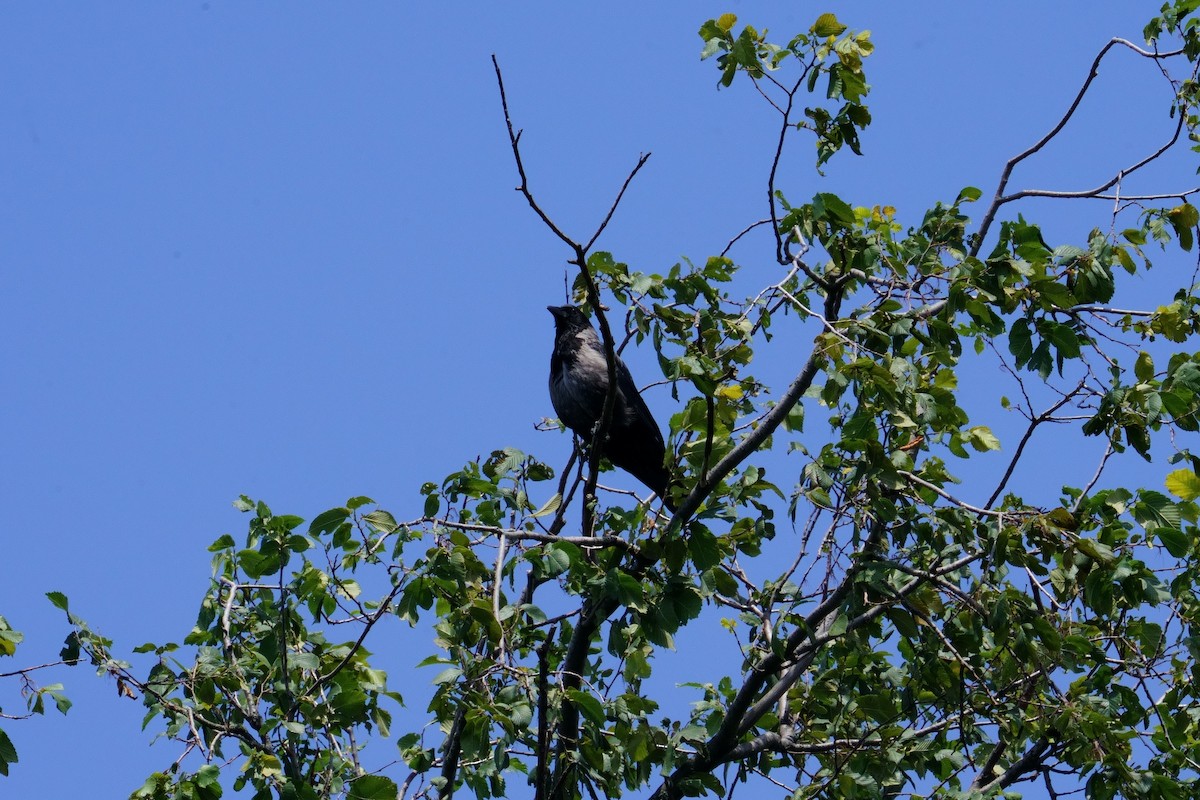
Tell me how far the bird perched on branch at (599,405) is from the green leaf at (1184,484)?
8.72 feet

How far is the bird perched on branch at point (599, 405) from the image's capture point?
6.79 meters

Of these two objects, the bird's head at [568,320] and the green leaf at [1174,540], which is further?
the bird's head at [568,320]

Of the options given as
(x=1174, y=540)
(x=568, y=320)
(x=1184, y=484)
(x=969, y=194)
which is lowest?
(x=1174, y=540)

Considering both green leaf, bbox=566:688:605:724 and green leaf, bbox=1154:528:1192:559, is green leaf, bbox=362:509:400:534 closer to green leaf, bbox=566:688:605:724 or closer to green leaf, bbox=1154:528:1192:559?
green leaf, bbox=566:688:605:724

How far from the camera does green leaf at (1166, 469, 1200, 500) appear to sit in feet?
15.0

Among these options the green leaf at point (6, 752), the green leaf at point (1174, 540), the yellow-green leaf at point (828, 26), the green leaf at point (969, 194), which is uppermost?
the yellow-green leaf at point (828, 26)

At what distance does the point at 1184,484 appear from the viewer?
4.61 meters

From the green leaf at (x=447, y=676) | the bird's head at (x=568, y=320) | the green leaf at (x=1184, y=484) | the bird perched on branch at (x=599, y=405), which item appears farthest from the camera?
the bird's head at (x=568, y=320)

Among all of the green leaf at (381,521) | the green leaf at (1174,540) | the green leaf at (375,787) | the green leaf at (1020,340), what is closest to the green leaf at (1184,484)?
the green leaf at (1174,540)

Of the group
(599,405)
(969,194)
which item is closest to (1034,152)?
(969,194)

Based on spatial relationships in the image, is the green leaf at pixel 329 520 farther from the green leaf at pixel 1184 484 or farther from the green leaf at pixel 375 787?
the green leaf at pixel 1184 484

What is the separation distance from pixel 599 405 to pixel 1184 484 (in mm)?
3083

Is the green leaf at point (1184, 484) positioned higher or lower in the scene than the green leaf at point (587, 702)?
higher

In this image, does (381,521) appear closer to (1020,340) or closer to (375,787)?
(375,787)
